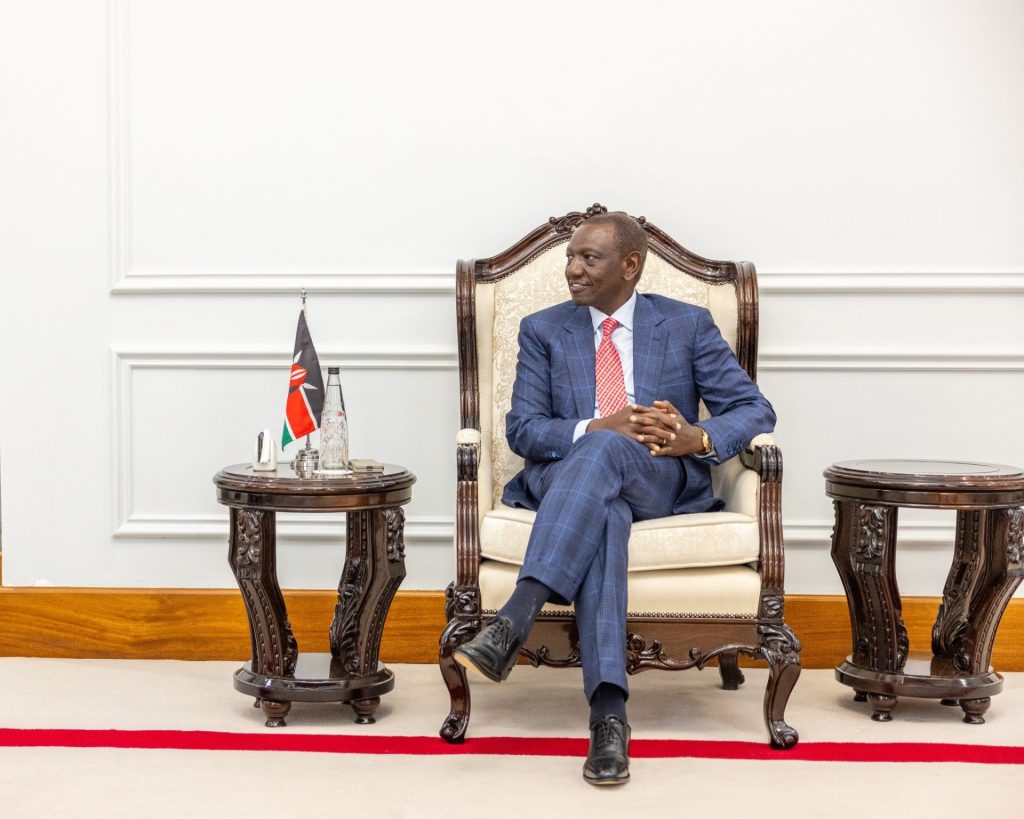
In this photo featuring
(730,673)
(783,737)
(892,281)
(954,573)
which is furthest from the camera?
(892,281)

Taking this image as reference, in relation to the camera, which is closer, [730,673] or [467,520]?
[467,520]

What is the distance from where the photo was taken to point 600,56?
12.0 ft

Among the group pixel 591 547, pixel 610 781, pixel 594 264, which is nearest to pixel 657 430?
pixel 591 547

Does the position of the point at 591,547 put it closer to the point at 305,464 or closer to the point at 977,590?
the point at 305,464

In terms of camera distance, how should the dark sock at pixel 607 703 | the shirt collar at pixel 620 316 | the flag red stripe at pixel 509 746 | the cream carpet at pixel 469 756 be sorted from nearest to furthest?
1. the cream carpet at pixel 469 756
2. the dark sock at pixel 607 703
3. the flag red stripe at pixel 509 746
4. the shirt collar at pixel 620 316

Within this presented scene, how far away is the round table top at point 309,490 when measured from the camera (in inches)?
115

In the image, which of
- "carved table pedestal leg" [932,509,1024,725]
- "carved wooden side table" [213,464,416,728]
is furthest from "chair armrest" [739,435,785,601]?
"carved wooden side table" [213,464,416,728]

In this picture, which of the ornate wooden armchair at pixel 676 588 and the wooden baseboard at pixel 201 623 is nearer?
the ornate wooden armchair at pixel 676 588

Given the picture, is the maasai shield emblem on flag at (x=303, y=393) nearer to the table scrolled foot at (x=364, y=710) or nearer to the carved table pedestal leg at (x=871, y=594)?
the table scrolled foot at (x=364, y=710)

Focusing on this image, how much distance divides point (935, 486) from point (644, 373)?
0.80 meters

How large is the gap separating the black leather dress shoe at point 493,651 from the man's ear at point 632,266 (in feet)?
3.57

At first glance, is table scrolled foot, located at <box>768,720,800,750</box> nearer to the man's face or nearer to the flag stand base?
the man's face

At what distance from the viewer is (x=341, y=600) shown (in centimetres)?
317

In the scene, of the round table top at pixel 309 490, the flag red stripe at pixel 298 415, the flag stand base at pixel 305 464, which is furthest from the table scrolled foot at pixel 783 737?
the flag red stripe at pixel 298 415
